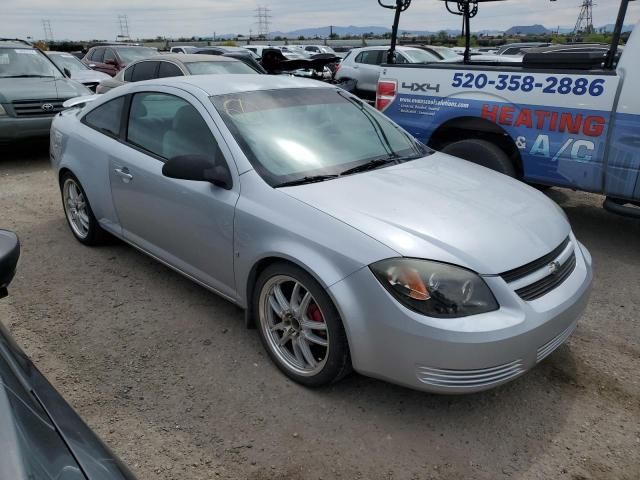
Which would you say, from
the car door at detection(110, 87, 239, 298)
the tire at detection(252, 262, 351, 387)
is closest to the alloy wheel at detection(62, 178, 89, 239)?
the car door at detection(110, 87, 239, 298)

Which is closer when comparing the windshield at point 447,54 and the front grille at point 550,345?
the front grille at point 550,345

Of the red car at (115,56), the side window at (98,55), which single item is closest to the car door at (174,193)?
the red car at (115,56)

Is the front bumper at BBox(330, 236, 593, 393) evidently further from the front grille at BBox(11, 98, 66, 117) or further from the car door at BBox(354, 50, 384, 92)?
the car door at BBox(354, 50, 384, 92)

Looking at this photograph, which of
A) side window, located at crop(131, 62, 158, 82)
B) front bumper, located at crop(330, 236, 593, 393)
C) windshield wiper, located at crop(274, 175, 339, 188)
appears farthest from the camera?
side window, located at crop(131, 62, 158, 82)

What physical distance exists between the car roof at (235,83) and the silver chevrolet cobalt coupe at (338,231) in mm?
23

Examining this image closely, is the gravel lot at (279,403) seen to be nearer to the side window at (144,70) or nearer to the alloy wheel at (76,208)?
the alloy wheel at (76,208)

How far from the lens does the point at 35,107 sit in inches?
305

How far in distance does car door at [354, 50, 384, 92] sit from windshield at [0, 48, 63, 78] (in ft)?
25.8

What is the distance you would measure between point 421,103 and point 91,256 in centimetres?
345

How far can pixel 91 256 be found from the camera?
4.55 meters

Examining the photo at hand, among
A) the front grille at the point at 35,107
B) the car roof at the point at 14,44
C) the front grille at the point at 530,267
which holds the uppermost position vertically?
the car roof at the point at 14,44

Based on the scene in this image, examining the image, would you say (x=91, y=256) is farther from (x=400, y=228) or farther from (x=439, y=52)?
(x=439, y=52)

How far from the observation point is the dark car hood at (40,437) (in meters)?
1.21

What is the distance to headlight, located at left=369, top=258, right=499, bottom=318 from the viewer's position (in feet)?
7.76
